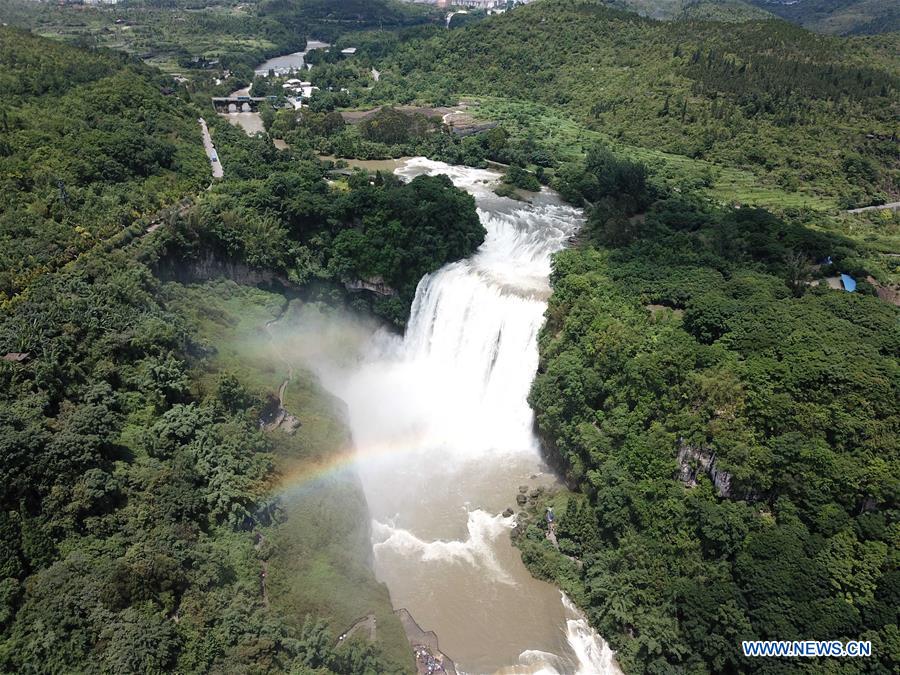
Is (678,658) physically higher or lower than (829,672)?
lower

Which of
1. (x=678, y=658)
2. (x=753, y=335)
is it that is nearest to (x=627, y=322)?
(x=753, y=335)

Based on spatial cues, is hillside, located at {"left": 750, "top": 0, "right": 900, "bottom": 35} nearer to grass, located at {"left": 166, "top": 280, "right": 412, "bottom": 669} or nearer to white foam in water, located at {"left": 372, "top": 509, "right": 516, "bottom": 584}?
grass, located at {"left": 166, "top": 280, "right": 412, "bottom": 669}

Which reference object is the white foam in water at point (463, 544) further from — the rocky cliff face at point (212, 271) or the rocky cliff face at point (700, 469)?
the rocky cliff face at point (212, 271)

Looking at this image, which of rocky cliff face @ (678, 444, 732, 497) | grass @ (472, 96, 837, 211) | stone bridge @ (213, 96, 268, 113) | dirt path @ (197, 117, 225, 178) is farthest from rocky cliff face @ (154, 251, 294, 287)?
stone bridge @ (213, 96, 268, 113)

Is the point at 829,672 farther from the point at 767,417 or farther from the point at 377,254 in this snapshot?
the point at 377,254

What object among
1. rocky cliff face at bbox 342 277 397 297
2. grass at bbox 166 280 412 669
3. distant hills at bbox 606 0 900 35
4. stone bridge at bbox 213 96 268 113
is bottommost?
stone bridge at bbox 213 96 268 113

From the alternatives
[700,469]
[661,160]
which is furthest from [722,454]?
[661,160]
